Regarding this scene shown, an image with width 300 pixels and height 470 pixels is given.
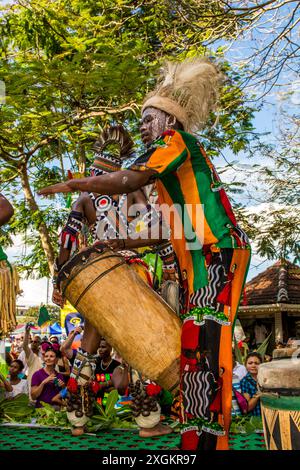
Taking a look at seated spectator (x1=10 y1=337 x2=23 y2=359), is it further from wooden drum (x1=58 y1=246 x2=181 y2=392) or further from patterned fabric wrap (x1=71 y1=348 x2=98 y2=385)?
wooden drum (x1=58 y1=246 x2=181 y2=392)

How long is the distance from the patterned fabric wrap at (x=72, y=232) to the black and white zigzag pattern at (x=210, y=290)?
1.34 metres

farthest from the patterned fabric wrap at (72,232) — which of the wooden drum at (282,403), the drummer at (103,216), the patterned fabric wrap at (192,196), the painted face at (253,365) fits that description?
the painted face at (253,365)

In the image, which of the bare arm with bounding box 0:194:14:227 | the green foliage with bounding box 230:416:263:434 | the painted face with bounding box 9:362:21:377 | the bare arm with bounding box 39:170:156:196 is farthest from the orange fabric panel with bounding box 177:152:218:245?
the painted face with bounding box 9:362:21:377

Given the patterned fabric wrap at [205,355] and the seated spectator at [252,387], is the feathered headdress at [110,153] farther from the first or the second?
the seated spectator at [252,387]

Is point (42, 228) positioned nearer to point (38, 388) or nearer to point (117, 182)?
point (38, 388)

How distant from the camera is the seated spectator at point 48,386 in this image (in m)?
5.78

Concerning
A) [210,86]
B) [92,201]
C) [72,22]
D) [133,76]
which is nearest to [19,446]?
[92,201]

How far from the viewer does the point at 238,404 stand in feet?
A: 15.5

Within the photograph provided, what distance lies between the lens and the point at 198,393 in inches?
103

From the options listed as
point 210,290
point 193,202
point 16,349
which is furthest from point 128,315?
point 16,349

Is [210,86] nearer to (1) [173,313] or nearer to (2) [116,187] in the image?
(2) [116,187]
